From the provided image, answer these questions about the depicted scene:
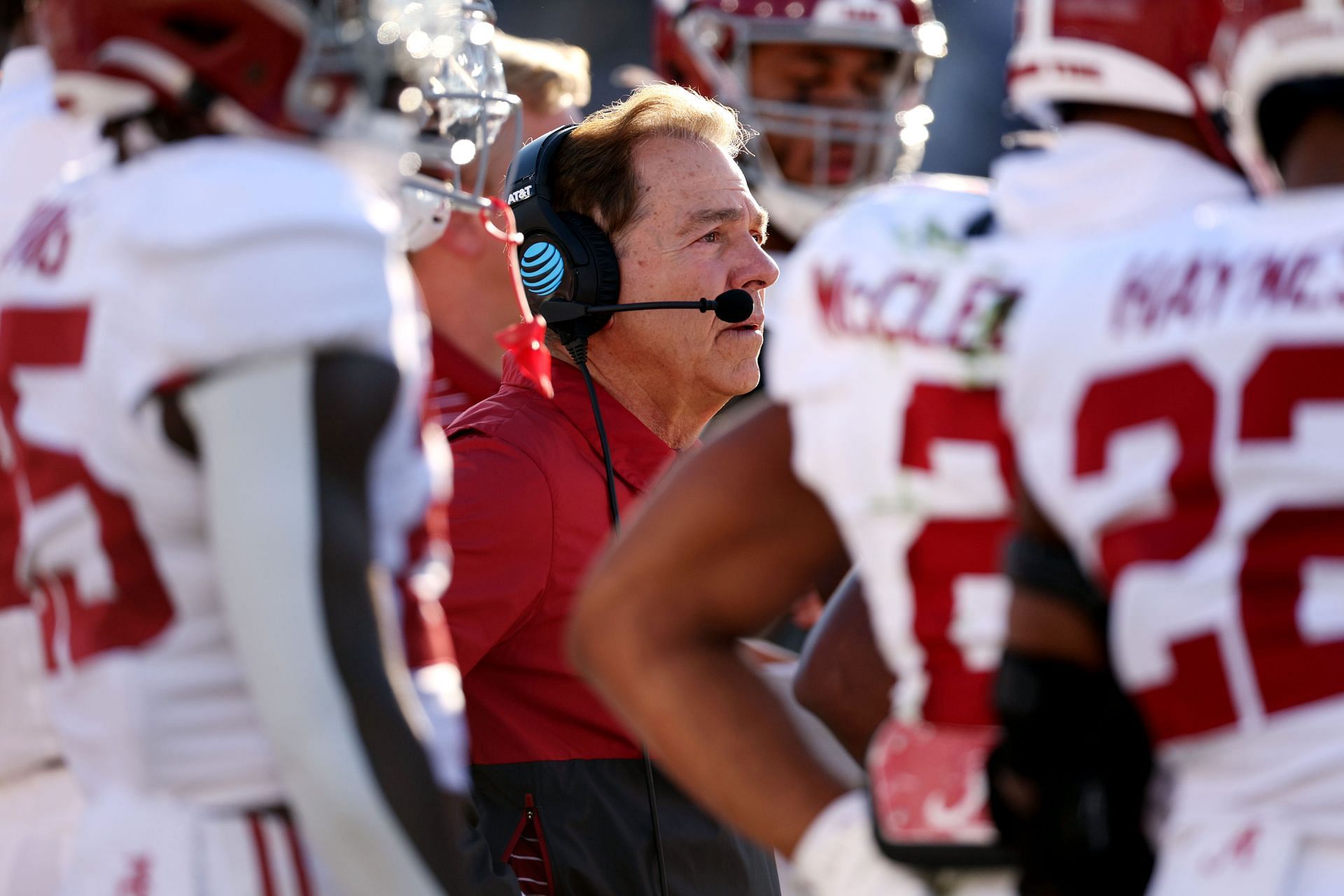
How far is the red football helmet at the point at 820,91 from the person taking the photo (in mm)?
1930

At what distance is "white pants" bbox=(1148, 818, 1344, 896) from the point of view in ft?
4.03

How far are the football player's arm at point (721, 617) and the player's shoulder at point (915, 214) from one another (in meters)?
0.18

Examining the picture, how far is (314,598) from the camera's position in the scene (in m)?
1.39

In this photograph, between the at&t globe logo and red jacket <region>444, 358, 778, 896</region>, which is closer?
red jacket <region>444, 358, 778, 896</region>

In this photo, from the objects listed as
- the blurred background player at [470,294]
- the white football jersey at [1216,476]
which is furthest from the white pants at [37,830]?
the blurred background player at [470,294]

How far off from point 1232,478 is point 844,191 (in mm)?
855

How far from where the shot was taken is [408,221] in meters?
2.61

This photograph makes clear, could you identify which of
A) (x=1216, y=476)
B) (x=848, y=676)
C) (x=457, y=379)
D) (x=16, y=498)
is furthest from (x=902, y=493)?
(x=457, y=379)

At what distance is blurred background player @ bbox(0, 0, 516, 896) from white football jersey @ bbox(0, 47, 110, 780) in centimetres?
5

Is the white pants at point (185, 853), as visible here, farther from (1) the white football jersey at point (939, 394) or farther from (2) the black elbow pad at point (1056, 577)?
(2) the black elbow pad at point (1056, 577)

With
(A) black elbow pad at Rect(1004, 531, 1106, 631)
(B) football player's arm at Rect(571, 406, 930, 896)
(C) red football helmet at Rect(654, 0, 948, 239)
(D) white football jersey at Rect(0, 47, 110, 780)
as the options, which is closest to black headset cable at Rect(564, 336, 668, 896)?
(C) red football helmet at Rect(654, 0, 948, 239)

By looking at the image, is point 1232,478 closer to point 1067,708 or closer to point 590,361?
point 1067,708

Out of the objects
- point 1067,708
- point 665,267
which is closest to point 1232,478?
point 1067,708

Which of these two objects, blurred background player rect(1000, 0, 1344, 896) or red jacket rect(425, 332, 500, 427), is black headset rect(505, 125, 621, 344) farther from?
blurred background player rect(1000, 0, 1344, 896)
